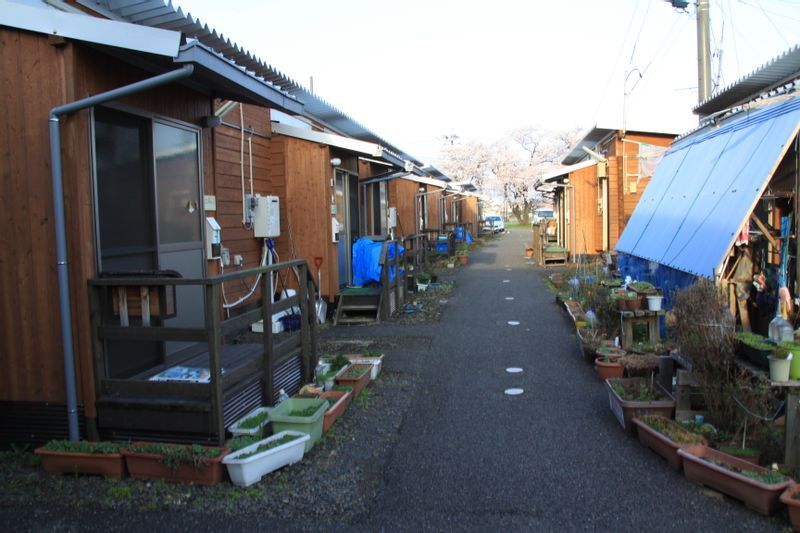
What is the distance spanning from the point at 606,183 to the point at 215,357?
15444 millimetres

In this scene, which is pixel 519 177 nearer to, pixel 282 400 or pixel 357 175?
pixel 357 175

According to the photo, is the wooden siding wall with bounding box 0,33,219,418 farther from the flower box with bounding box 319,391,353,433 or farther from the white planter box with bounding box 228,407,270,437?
the flower box with bounding box 319,391,353,433

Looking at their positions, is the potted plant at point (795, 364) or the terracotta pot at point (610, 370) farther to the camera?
the terracotta pot at point (610, 370)

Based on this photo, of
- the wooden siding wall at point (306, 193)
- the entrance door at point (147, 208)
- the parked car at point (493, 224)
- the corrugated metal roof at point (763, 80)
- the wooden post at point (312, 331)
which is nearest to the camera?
the entrance door at point (147, 208)

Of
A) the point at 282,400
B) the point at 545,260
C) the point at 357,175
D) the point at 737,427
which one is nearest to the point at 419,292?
the point at 357,175

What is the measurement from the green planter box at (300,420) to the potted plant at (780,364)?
316 cm

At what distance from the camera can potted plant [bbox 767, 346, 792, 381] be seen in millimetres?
4285

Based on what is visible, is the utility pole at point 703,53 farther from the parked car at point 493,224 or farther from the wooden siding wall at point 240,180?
the parked car at point 493,224

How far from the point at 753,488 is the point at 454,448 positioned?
81.3 inches

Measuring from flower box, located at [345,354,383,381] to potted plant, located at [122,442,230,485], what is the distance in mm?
2747

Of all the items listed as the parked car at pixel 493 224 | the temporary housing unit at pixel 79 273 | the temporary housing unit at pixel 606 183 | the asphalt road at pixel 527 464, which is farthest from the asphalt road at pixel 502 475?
the parked car at pixel 493 224

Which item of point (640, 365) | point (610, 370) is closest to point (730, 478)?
point (640, 365)

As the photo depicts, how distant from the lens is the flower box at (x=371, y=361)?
7143 millimetres

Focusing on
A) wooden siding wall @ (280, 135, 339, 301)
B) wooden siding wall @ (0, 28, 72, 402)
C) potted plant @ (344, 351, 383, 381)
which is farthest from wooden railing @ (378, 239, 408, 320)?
wooden siding wall @ (0, 28, 72, 402)
